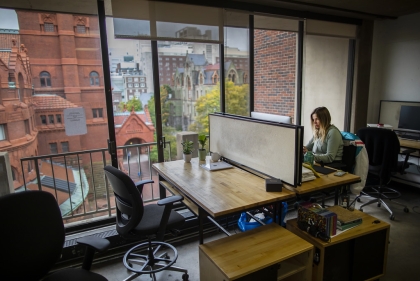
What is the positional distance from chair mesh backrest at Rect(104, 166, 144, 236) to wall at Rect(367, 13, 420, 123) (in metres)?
4.19

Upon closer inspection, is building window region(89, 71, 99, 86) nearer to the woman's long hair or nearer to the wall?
the woman's long hair

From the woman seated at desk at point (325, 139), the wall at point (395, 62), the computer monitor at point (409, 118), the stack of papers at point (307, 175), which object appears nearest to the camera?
the stack of papers at point (307, 175)

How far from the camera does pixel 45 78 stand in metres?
2.68

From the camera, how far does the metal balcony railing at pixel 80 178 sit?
9.88ft

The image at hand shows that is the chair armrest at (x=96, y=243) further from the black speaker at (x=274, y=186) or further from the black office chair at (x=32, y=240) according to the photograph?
the black speaker at (x=274, y=186)

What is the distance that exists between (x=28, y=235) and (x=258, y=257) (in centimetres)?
134

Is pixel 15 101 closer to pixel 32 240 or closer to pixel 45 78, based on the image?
pixel 45 78

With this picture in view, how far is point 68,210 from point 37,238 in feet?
5.71

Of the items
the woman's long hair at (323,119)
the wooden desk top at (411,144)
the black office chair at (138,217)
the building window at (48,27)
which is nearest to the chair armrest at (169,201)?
the black office chair at (138,217)

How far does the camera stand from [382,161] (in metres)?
3.35

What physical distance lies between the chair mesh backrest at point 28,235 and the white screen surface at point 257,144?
5.06ft

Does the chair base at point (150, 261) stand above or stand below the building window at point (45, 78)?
below

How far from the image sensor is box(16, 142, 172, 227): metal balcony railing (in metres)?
3.01

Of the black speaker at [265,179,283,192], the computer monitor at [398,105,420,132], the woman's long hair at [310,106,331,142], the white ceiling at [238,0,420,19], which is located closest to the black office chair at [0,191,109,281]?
the black speaker at [265,179,283,192]
